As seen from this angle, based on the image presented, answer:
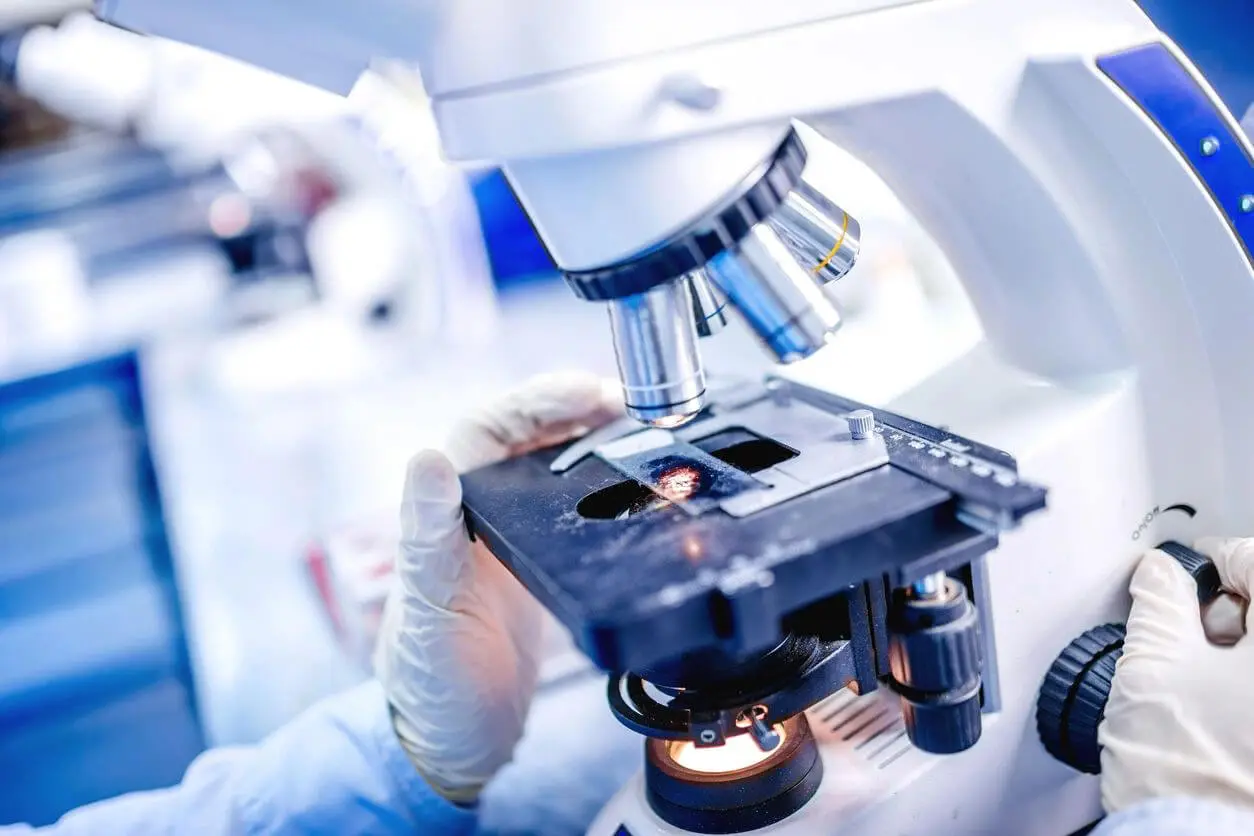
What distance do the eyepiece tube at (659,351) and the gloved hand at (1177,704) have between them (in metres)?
0.41

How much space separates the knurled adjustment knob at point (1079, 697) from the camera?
0.80 m

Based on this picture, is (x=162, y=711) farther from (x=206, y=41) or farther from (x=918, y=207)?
(x=918, y=207)

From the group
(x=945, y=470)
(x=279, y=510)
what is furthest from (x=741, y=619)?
(x=279, y=510)

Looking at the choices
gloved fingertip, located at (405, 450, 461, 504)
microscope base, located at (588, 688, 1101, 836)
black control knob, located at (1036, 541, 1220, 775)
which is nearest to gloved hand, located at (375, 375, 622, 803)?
gloved fingertip, located at (405, 450, 461, 504)

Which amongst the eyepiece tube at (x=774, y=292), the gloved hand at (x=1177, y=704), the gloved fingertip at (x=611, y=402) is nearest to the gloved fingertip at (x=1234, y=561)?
the gloved hand at (x=1177, y=704)

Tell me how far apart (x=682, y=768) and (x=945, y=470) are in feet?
1.03

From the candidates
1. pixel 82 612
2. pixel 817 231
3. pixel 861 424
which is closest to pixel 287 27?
pixel 817 231

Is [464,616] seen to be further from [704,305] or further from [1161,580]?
[1161,580]

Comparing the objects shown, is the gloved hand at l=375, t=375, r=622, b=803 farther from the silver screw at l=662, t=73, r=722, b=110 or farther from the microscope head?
the silver screw at l=662, t=73, r=722, b=110

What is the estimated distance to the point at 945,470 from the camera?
0.73 metres

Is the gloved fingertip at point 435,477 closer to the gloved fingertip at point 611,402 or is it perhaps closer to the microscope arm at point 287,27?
the gloved fingertip at point 611,402

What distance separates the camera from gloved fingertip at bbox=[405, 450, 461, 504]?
3.01 ft

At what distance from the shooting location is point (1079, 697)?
805 millimetres

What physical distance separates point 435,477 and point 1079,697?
57 cm
